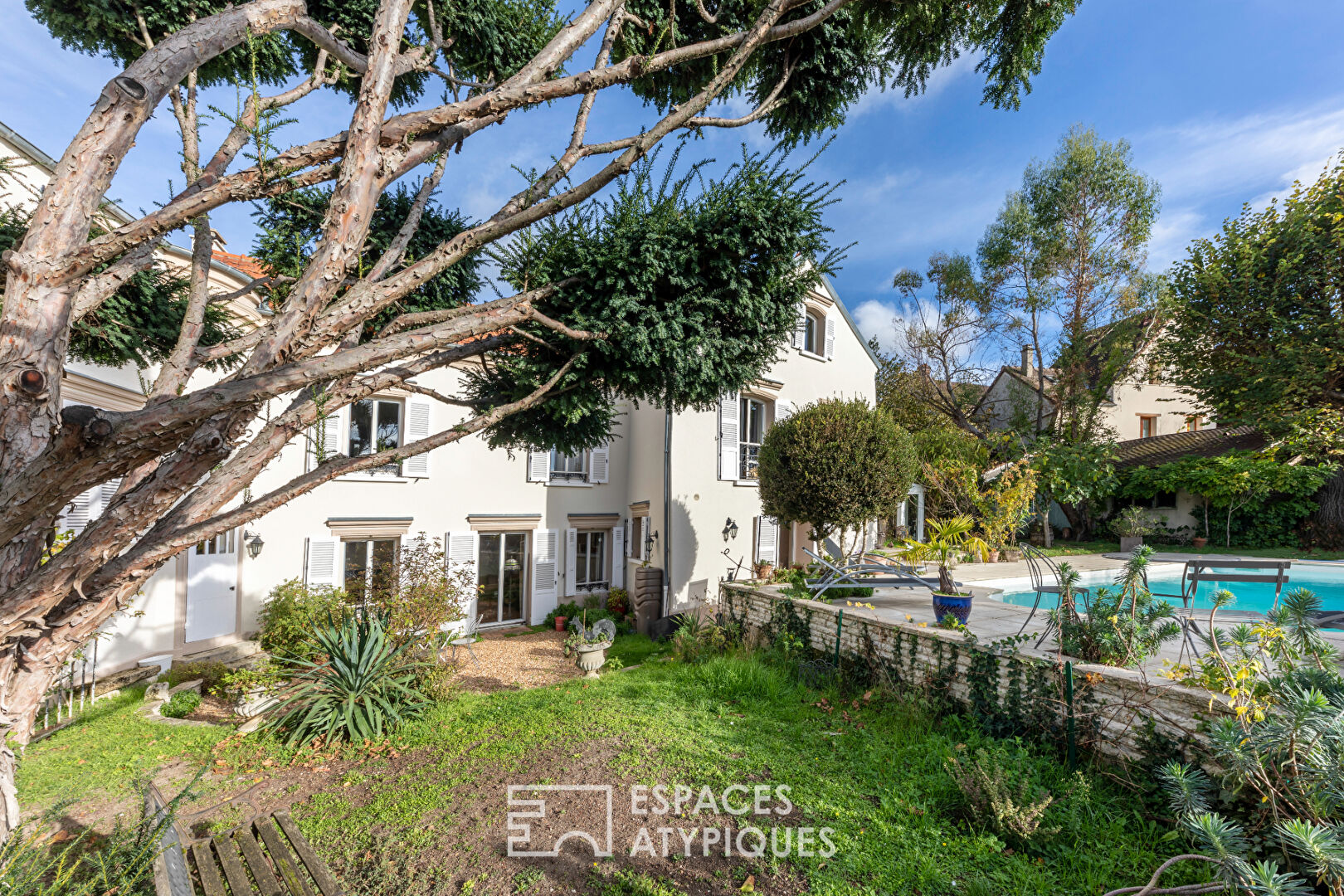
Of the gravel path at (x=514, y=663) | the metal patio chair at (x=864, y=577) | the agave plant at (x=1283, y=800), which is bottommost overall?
the gravel path at (x=514, y=663)

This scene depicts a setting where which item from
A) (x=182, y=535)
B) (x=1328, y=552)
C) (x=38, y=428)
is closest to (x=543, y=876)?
(x=182, y=535)

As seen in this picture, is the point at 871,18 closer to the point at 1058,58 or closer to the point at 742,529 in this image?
the point at 1058,58

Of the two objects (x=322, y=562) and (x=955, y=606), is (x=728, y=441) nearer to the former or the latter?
(x=955, y=606)

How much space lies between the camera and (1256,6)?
536cm

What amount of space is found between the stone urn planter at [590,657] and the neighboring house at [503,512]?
3055 millimetres

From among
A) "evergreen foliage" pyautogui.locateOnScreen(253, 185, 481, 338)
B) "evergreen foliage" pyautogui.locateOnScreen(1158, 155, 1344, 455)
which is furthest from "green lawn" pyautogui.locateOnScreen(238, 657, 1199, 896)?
"evergreen foliage" pyautogui.locateOnScreen(1158, 155, 1344, 455)

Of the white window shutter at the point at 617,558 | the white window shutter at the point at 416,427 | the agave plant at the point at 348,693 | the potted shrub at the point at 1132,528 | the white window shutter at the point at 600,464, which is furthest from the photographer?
the potted shrub at the point at 1132,528

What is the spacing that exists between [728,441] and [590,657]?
231 inches

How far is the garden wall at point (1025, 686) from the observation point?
4.18 metres

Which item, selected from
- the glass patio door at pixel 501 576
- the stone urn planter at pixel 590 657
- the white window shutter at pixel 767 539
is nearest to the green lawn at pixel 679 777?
the stone urn planter at pixel 590 657

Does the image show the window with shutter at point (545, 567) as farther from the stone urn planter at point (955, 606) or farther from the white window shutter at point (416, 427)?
the stone urn planter at point (955, 606)

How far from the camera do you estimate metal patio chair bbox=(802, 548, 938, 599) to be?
7.97 m

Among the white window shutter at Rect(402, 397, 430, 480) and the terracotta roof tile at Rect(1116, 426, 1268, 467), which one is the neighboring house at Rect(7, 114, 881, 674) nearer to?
the white window shutter at Rect(402, 397, 430, 480)

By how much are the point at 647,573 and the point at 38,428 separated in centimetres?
987
